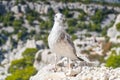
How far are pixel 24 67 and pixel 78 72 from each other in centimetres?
6692

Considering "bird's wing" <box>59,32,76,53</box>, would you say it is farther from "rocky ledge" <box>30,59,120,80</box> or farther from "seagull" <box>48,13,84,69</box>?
"rocky ledge" <box>30,59,120,80</box>

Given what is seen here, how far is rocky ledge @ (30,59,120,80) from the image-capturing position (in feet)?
38.7

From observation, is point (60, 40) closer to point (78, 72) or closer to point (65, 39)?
point (65, 39)

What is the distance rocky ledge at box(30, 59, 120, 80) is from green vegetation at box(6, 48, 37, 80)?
134 ft

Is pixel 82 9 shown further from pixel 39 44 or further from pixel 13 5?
pixel 39 44

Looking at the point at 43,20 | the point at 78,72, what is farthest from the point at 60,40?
the point at 43,20

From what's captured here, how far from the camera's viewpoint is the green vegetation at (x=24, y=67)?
193 ft

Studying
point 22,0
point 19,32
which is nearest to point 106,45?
point 19,32

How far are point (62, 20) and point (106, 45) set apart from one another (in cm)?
6460

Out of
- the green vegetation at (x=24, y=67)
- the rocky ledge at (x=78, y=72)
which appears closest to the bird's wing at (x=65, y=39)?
the rocky ledge at (x=78, y=72)

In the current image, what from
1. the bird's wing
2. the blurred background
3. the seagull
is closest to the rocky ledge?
the seagull

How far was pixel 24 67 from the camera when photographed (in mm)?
79562

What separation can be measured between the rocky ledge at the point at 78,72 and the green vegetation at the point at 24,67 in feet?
134

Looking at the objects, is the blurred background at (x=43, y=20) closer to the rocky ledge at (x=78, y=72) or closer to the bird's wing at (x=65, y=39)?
the rocky ledge at (x=78, y=72)
